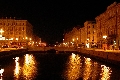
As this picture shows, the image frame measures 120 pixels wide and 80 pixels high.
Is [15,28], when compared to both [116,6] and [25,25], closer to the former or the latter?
[25,25]

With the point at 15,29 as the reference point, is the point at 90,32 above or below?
below

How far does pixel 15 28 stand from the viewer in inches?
5812

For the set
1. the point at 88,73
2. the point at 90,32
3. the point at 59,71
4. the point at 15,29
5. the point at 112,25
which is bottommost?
the point at 88,73

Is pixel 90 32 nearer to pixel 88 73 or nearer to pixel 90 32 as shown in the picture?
pixel 90 32

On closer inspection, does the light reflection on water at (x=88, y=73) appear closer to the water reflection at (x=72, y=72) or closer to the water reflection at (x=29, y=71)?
the water reflection at (x=72, y=72)

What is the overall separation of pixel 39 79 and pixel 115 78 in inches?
391

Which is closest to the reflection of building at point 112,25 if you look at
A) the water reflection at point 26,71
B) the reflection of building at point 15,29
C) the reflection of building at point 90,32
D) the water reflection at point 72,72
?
the reflection of building at point 90,32

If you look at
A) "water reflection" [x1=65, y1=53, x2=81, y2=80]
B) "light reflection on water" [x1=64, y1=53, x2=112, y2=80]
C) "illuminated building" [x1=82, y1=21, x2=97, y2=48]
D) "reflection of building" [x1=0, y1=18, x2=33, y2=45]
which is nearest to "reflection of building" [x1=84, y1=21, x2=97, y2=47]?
"illuminated building" [x1=82, y1=21, x2=97, y2=48]

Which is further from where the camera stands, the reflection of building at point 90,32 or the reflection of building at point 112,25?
the reflection of building at point 90,32

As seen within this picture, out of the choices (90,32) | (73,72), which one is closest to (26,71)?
(73,72)

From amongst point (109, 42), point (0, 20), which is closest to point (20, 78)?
point (109, 42)

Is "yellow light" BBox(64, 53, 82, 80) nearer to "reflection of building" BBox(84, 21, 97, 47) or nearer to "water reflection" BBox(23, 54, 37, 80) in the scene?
"water reflection" BBox(23, 54, 37, 80)

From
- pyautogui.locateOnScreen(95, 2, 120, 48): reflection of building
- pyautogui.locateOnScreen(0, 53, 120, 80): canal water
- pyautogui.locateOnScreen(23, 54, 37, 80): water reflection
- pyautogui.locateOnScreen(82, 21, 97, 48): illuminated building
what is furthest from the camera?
pyautogui.locateOnScreen(82, 21, 97, 48): illuminated building

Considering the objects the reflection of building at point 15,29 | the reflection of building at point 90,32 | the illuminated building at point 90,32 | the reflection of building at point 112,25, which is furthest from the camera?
the reflection of building at point 15,29
